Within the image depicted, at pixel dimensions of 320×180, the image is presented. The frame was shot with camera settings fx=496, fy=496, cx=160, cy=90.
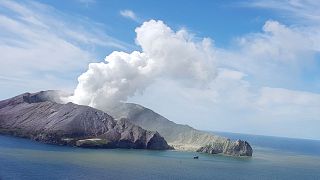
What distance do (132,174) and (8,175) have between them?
43532 mm

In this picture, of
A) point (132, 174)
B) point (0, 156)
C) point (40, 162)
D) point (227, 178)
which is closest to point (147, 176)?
point (132, 174)

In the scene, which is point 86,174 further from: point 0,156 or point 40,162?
point 0,156

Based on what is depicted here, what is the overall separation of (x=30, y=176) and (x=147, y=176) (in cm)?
4099

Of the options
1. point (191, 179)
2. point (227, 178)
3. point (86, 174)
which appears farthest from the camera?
point (227, 178)

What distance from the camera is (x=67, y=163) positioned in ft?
640

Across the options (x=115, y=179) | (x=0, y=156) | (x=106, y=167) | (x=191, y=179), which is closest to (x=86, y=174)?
(x=115, y=179)

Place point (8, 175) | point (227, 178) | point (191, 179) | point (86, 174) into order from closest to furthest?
1. point (8, 175)
2. point (86, 174)
3. point (191, 179)
4. point (227, 178)

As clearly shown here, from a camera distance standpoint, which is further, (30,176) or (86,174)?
(86,174)

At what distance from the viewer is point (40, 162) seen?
192250 mm

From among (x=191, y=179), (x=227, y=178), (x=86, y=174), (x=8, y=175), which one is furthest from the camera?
(x=227, y=178)

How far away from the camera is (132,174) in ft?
575

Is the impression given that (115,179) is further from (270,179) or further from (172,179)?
(270,179)

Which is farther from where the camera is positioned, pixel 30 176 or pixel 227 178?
pixel 227 178

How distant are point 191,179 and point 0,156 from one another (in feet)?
257
